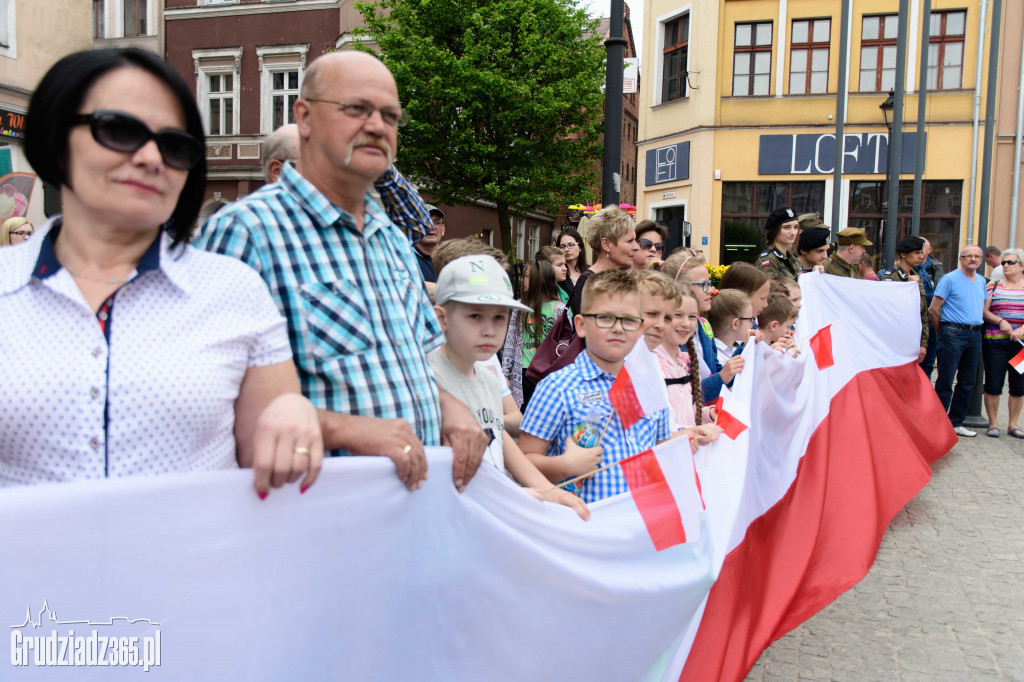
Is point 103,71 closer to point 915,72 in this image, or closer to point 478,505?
point 478,505

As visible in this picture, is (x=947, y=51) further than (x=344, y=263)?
Yes

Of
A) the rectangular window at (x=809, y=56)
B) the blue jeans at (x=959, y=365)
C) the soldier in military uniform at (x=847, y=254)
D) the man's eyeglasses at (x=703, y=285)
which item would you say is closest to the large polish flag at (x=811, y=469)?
the soldier in military uniform at (x=847, y=254)

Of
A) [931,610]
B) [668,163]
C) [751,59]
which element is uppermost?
[751,59]

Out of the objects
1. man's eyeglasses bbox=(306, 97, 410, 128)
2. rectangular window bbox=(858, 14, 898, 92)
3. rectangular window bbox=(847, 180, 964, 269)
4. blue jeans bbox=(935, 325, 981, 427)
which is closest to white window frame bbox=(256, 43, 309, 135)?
rectangular window bbox=(858, 14, 898, 92)

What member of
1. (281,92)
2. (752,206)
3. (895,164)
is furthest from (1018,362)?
(281,92)

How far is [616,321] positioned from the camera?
3.21 meters

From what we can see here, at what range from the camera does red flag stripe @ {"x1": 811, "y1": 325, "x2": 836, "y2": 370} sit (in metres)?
5.32

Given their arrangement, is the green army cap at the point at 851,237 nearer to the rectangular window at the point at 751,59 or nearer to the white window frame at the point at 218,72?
the rectangular window at the point at 751,59

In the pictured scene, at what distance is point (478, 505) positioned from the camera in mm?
1949

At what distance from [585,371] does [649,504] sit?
0.69m

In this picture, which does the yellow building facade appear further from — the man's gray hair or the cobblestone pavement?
the man's gray hair

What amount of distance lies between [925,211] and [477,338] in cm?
2359

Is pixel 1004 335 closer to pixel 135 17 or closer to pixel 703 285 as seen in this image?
pixel 703 285

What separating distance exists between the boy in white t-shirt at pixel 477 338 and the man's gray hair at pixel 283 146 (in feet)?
1.94
